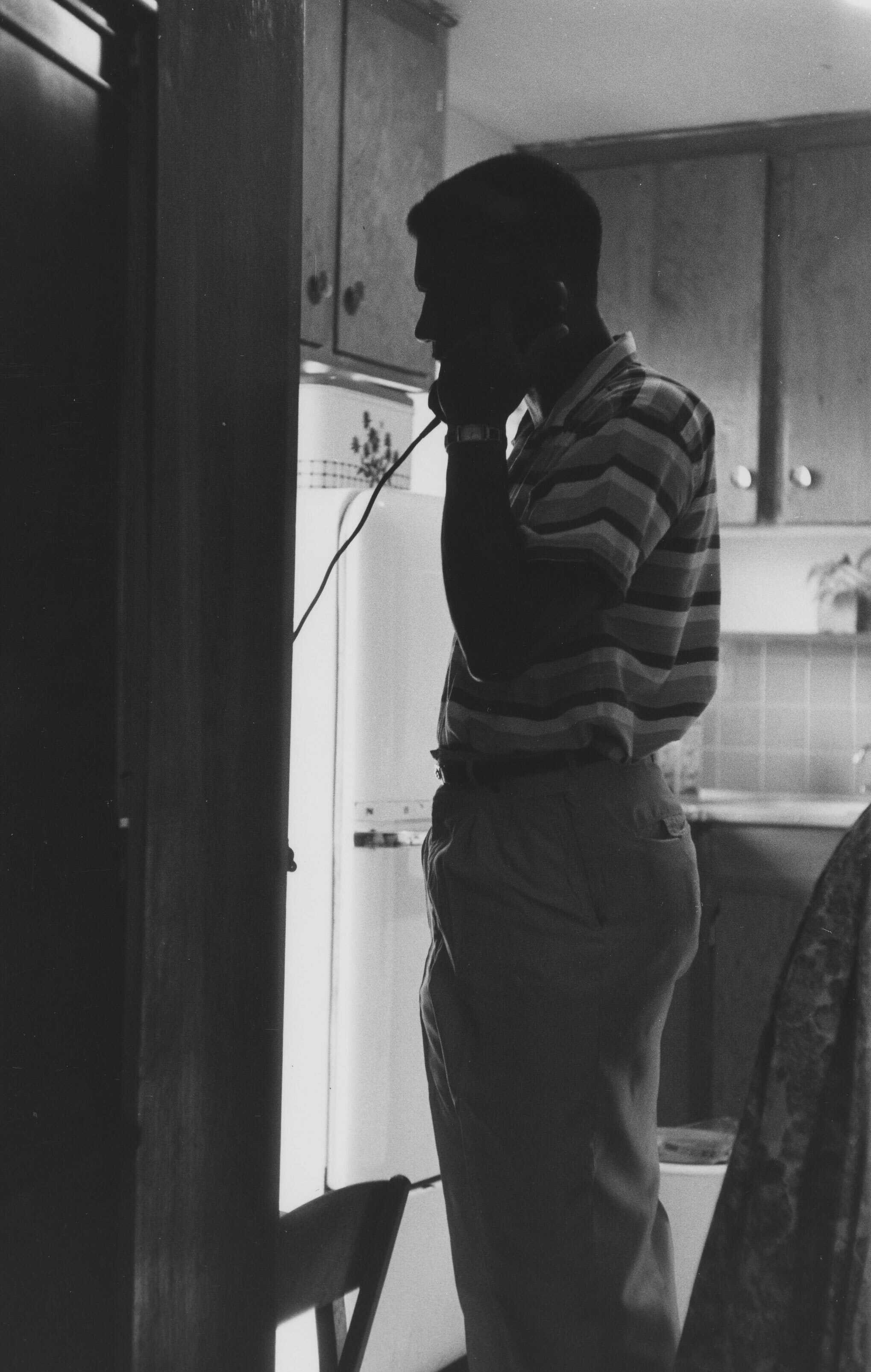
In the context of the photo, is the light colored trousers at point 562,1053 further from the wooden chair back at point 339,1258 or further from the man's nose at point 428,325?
the man's nose at point 428,325

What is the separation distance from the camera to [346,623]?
2.15 metres

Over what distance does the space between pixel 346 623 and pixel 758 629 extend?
192 cm

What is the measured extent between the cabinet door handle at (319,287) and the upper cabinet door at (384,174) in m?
0.04

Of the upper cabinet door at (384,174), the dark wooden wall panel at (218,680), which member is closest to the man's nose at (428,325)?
the dark wooden wall panel at (218,680)

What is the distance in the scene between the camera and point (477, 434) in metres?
1.18

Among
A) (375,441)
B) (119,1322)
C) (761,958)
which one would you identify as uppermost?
(375,441)

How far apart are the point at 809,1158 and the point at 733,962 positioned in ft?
7.53

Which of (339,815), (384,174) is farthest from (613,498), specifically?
(384,174)

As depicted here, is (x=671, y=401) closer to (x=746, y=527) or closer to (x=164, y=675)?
(x=164, y=675)

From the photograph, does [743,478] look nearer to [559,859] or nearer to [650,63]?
[650,63]

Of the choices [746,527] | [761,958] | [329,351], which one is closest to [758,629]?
[746,527]

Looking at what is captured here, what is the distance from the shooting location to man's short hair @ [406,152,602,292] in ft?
4.02

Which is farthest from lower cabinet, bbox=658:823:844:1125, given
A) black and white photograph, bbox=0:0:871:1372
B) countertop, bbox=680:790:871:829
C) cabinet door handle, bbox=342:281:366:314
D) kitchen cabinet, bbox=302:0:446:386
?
cabinet door handle, bbox=342:281:366:314

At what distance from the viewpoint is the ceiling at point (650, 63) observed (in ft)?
9.50
